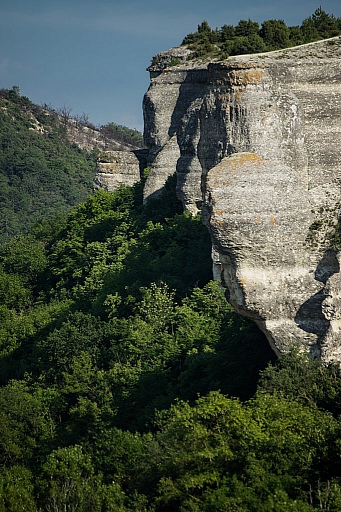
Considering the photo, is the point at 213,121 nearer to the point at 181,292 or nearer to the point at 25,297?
the point at 181,292

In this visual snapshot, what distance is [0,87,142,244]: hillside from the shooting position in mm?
103625

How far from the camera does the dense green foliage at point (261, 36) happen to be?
4356 cm

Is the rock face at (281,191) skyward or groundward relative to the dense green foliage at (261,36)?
groundward

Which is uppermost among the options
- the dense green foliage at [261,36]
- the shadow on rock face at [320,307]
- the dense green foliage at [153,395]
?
the dense green foliage at [261,36]

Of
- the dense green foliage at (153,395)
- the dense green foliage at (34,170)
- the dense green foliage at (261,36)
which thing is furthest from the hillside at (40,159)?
the dense green foliage at (153,395)

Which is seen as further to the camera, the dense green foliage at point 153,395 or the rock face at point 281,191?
the rock face at point 281,191

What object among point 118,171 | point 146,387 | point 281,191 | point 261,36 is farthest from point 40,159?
point 281,191

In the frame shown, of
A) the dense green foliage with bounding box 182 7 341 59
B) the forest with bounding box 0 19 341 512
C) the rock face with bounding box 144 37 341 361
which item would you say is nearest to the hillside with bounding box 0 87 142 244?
the dense green foliage with bounding box 182 7 341 59

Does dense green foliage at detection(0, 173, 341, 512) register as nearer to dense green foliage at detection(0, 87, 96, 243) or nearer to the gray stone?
the gray stone

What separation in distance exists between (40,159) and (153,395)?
84318 millimetres

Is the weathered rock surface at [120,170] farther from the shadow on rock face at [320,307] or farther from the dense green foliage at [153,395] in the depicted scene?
the shadow on rock face at [320,307]

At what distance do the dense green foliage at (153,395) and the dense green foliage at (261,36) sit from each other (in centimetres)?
644

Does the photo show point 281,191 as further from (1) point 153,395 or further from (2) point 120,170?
(2) point 120,170

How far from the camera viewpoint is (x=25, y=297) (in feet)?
161
